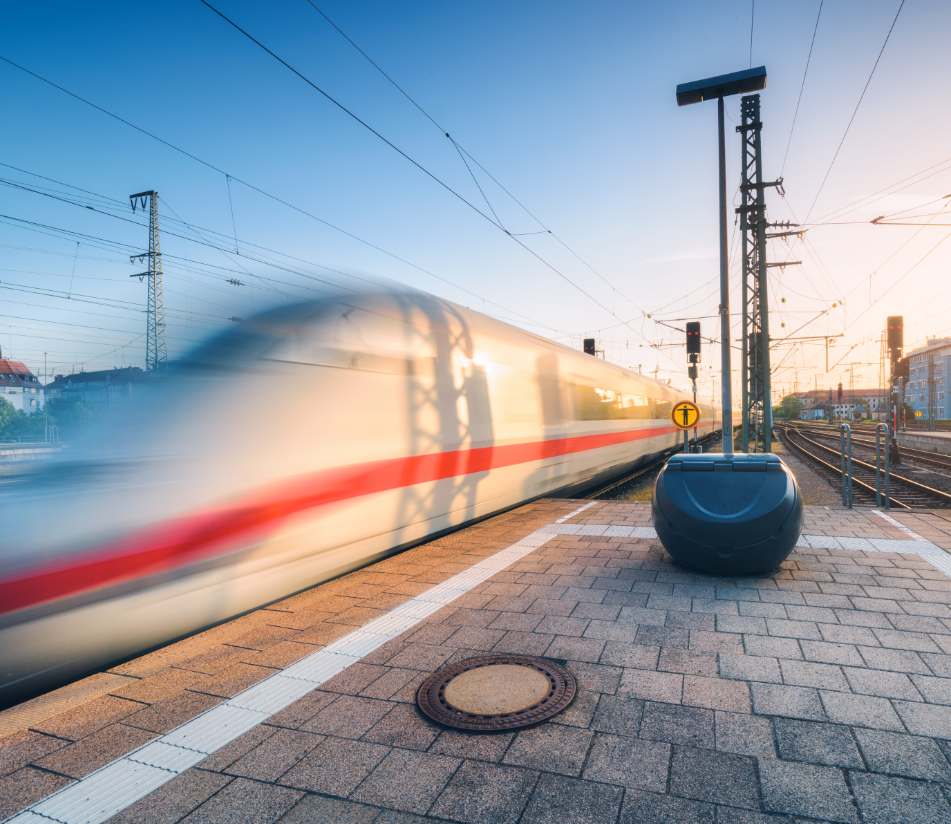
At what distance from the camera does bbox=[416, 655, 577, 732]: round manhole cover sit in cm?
280

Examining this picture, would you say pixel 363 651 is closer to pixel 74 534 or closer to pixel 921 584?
pixel 74 534

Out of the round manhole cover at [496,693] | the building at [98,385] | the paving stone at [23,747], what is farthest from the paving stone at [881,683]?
the building at [98,385]

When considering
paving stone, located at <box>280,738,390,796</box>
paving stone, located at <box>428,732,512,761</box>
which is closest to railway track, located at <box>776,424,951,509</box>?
paving stone, located at <box>428,732,512,761</box>

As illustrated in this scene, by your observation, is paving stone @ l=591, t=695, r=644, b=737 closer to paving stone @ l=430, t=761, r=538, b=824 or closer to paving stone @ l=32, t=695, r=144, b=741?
paving stone @ l=430, t=761, r=538, b=824

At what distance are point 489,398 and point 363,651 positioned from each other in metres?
3.93

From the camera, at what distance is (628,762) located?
7.97ft

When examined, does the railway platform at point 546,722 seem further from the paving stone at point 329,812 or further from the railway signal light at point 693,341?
the railway signal light at point 693,341

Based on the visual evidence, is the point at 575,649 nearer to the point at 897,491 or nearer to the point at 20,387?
the point at 20,387

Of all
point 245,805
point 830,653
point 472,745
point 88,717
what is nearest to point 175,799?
point 245,805

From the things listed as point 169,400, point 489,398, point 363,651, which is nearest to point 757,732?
point 363,651

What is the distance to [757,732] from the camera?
8.56 ft

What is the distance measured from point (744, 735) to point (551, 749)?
85 cm

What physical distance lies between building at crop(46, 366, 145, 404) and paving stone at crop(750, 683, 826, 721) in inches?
146

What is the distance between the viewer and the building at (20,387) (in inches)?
118
